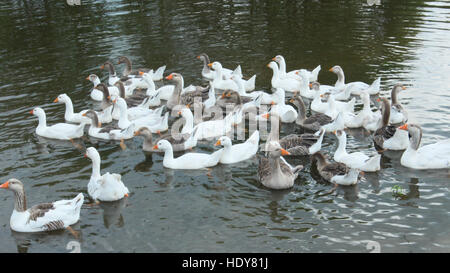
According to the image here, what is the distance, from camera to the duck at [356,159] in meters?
11.7

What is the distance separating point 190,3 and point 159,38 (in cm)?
674

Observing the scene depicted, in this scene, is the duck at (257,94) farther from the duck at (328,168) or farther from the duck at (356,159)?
the duck at (328,168)

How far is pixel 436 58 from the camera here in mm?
19375

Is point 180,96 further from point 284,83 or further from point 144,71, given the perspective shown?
point 284,83

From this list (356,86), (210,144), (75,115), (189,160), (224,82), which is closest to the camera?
(189,160)

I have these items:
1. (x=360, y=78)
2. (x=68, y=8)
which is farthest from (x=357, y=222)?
(x=68, y=8)

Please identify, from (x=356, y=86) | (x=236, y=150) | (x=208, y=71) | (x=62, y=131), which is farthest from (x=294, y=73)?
(x=62, y=131)

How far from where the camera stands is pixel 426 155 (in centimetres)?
1198

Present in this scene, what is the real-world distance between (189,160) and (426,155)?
210 inches

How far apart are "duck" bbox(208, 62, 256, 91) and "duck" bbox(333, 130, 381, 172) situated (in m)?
5.52

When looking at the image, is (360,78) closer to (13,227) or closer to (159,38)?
(159,38)

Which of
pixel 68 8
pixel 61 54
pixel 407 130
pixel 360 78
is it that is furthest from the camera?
pixel 68 8

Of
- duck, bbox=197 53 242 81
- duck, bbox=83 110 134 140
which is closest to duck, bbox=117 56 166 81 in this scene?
duck, bbox=197 53 242 81

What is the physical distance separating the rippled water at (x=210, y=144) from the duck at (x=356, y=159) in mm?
256
